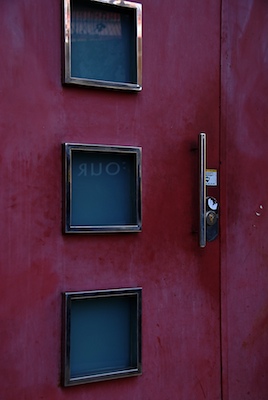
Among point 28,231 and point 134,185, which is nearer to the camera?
point 28,231

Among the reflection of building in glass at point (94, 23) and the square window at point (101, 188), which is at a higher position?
the reflection of building in glass at point (94, 23)

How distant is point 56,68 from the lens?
2.56m

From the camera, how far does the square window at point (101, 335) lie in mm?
2555

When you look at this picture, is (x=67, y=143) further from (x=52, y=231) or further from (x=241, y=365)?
(x=241, y=365)

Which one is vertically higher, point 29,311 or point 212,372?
point 29,311

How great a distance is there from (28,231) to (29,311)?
0.35 metres

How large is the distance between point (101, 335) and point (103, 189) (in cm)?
69

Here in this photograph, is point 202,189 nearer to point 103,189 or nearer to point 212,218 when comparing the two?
point 212,218

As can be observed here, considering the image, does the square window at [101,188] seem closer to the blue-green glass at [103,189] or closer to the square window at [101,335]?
the blue-green glass at [103,189]

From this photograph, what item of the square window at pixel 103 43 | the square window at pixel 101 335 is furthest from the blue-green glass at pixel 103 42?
the square window at pixel 101 335

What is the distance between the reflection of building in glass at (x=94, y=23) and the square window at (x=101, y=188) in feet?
1.77

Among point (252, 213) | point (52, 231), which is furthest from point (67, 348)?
point (252, 213)

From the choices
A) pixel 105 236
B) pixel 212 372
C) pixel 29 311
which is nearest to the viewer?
pixel 29 311

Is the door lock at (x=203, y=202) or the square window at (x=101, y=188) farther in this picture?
the door lock at (x=203, y=202)
